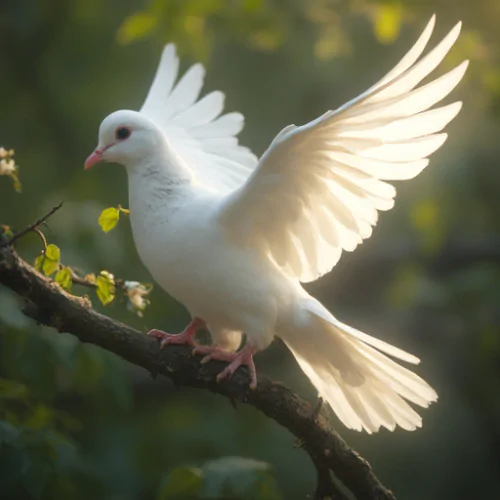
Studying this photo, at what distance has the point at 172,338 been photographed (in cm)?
445

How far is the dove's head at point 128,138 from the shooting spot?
484 centimetres

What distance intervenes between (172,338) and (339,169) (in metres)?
1.11

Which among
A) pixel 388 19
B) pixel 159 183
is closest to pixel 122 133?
pixel 159 183

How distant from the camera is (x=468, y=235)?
10953 millimetres

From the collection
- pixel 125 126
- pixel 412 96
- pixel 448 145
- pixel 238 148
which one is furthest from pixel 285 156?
pixel 448 145

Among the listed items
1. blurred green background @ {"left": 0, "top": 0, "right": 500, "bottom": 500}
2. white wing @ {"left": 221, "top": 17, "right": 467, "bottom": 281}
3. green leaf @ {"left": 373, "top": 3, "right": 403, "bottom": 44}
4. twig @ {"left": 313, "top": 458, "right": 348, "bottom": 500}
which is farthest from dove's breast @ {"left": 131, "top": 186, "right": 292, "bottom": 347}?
blurred green background @ {"left": 0, "top": 0, "right": 500, "bottom": 500}

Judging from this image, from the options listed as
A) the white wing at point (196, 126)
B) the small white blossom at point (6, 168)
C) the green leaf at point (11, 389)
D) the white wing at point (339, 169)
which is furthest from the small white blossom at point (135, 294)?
the white wing at point (196, 126)

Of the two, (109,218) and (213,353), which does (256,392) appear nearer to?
(213,353)

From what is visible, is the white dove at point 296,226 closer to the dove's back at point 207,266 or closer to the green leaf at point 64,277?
the dove's back at point 207,266

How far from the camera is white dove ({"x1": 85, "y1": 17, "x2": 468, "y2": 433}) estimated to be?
13.0 feet

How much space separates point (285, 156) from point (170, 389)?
5.81 metres

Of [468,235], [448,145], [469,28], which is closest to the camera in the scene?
A: [469,28]

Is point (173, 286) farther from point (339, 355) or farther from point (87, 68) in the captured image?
point (87, 68)

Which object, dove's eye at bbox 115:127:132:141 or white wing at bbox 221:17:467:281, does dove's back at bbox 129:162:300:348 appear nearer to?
white wing at bbox 221:17:467:281
